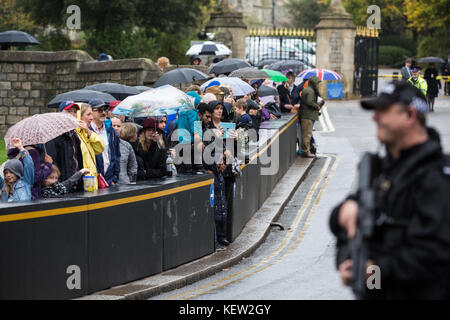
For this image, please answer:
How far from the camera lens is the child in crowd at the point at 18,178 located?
867 centimetres

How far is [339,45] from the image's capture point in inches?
1449

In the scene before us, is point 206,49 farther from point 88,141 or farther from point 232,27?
point 88,141

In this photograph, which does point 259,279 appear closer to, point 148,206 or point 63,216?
point 148,206

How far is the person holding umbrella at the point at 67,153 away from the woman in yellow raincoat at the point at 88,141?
0.23 ft

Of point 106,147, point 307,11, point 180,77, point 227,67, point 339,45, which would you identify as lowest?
point 106,147

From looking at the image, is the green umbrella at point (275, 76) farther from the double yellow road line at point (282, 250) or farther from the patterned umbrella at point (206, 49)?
the patterned umbrella at point (206, 49)

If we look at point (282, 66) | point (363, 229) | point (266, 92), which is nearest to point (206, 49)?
point (282, 66)

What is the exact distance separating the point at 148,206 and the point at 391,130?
594cm

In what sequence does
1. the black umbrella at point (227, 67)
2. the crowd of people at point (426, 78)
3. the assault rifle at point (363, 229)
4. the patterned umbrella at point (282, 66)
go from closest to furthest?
the assault rifle at point (363, 229) < the black umbrella at point (227, 67) < the crowd of people at point (426, 78) < the patterned umbrella at point (282, 66)

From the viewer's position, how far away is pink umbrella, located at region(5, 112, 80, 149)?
905 centimetres

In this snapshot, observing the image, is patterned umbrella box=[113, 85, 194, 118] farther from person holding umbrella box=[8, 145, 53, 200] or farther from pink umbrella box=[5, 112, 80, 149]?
person holding umbrella box=[8, 145, 53, 200]

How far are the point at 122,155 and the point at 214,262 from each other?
1.85 metres

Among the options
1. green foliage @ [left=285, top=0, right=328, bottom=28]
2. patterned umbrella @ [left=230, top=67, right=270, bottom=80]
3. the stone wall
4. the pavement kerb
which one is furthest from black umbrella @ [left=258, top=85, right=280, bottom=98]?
green foliage @ [left=285, top=0, right=328, bottom=28]

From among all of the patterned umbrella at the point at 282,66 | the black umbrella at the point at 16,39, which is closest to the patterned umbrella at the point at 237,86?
the patterned umbrella at the point at 282,66
